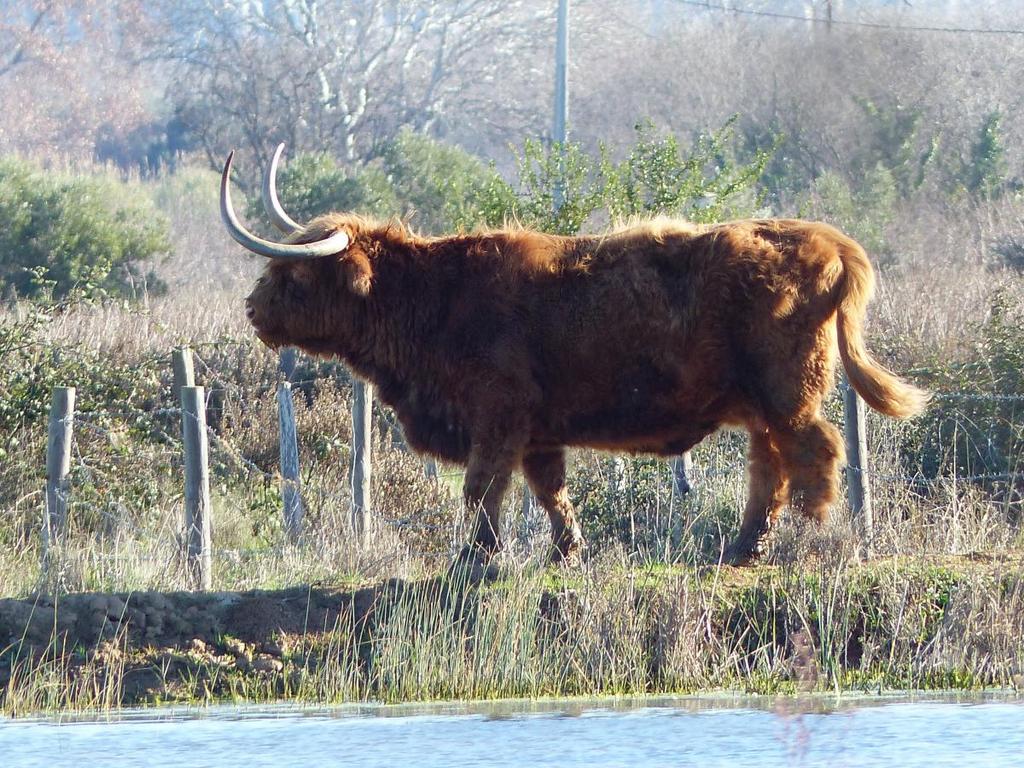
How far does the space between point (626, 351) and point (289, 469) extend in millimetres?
3058

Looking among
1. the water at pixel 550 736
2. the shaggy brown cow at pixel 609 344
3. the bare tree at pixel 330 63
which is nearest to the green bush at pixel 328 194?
the bare tree at pixel 330 63

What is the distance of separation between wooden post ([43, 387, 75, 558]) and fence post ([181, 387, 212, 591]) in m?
0.90

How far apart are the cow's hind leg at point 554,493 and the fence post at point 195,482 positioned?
1931 millimetres

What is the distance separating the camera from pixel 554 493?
10.2 m

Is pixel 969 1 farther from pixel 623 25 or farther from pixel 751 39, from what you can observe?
pixel 751 39

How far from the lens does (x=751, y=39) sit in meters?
46.7

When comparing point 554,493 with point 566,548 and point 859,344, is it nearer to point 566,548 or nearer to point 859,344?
point 566,548

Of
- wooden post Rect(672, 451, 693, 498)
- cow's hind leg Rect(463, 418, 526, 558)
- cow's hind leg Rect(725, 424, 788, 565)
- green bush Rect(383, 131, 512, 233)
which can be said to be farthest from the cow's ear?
green bush Rect(383, 131, 512, 233)

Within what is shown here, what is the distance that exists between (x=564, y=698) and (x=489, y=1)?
169 feet

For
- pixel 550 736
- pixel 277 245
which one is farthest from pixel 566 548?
pixel 550 736

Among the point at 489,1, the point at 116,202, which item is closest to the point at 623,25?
the point at 489,1

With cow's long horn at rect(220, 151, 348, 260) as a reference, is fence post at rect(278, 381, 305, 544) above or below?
below

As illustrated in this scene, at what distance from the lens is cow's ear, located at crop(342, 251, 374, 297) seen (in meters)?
10.2

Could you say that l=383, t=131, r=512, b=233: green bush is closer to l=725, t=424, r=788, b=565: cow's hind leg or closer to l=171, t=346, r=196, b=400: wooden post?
l=171, t=346, r=196, b=400: wooden post
